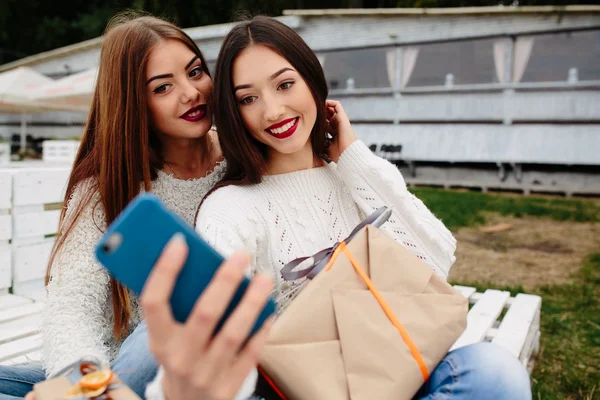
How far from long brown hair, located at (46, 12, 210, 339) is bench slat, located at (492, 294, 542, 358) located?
5.46 ft

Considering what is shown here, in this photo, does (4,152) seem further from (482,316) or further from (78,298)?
(482,316)

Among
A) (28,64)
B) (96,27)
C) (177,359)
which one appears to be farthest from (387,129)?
(96,27)

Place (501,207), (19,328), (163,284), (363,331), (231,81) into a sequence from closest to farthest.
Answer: (163,284)
(363,331)
(231,81)
(19,328)
(501,207)

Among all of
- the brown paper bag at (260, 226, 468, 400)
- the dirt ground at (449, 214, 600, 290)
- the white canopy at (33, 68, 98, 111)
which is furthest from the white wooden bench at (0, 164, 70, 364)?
the white canopy at (33, 68, 98, 111)

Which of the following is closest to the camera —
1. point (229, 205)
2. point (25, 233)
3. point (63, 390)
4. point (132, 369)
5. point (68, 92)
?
point (63, 390)

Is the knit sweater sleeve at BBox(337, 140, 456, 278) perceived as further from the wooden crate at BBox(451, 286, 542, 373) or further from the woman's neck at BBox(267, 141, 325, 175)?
the wooden crate at BBox(451, 286, 542, 373)

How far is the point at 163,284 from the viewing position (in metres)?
0.68

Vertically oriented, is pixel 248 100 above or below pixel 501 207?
above

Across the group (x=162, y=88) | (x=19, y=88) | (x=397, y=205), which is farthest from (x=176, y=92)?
(x=19, y=88)

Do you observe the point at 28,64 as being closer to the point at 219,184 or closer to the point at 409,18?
the point at 409,18

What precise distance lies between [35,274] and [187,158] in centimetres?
151

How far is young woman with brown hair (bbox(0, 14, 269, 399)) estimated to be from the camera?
1497 mm

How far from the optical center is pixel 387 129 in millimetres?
11266

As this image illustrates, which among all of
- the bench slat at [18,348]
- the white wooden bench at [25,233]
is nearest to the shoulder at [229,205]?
the bench slat at [18,348]
